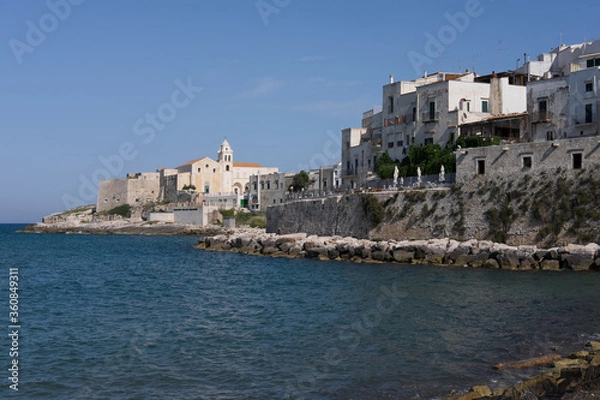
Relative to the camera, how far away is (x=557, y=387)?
32.4 ft

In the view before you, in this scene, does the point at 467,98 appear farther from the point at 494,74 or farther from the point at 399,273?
the point at 399,273

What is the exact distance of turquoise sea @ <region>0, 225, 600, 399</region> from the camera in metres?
11.3

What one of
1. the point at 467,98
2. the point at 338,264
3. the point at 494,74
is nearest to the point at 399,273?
the point at 338,264

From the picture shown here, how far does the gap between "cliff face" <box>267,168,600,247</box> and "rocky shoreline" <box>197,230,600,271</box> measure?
1.54 meters

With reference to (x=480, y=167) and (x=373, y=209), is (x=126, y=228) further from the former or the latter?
(x=480, y=167)

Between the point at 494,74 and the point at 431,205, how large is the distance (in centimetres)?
1446

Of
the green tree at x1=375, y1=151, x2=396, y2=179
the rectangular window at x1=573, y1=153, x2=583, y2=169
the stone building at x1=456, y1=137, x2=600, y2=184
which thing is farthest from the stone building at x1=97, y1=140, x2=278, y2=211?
the rectangular window at x1=573, y1=153, x2=583, y2=169

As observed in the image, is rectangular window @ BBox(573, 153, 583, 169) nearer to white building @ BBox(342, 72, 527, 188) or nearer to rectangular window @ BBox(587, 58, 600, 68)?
white building @ BBox(342, 72, 527, 188)

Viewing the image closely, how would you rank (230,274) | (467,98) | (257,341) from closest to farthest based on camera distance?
1. (257,341)
2. (230,274)
3. (467,98)

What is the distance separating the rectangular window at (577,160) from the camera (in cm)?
2881

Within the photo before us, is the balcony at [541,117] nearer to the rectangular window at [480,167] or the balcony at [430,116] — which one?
the balcony at [430,116]

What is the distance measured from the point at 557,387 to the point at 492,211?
2189cm

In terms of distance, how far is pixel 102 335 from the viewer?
15383mm

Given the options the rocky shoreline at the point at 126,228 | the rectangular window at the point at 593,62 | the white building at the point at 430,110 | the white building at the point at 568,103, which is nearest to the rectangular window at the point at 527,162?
the white building at the point at 568,103
